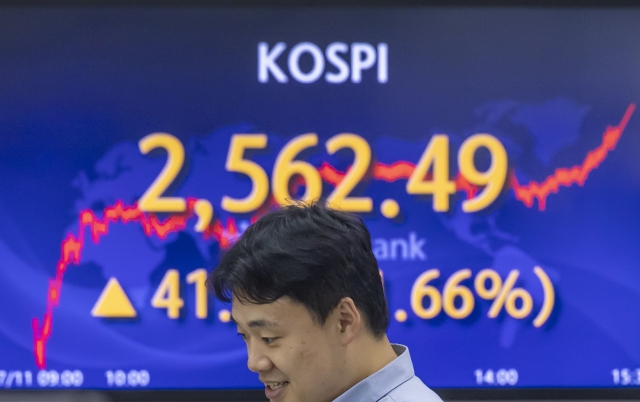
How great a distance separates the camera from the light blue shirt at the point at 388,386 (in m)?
1.20

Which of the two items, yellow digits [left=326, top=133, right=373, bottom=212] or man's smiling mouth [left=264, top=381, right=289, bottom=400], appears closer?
man's smiling mouth [left=264, top=381, right=289, bottom=400]

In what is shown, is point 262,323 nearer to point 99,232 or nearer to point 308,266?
point 308,266

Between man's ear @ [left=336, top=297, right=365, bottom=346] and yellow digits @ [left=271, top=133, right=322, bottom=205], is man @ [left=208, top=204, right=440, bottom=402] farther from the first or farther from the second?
yellow digits @ [left=271, top=133, right=322, bottom=205]

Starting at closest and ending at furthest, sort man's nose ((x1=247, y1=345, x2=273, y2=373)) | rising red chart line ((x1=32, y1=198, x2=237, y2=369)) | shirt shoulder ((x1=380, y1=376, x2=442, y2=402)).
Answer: shirt shoulder ((x1=380, y1=376, x2=442, y2=402)) < man's nose ((x1=247, y1=345, x2=273, y2=373)) < rising red chart line ((x1=32, y1=198, x2=237, y2=369))

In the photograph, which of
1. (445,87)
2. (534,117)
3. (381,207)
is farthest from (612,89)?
(381,207)

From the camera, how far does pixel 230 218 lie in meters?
2.83

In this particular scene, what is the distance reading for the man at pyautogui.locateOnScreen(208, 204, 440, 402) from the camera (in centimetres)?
124

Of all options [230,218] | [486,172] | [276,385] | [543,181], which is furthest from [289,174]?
[276,385]

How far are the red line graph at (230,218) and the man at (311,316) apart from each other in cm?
153

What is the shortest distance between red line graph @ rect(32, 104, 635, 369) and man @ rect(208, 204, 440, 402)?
153 centimetres

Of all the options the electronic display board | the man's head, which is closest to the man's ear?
the man's head

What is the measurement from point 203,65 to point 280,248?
5.64ft

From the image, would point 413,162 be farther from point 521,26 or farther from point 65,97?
point 65,97

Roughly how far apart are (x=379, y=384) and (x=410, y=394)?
0.06 meters
